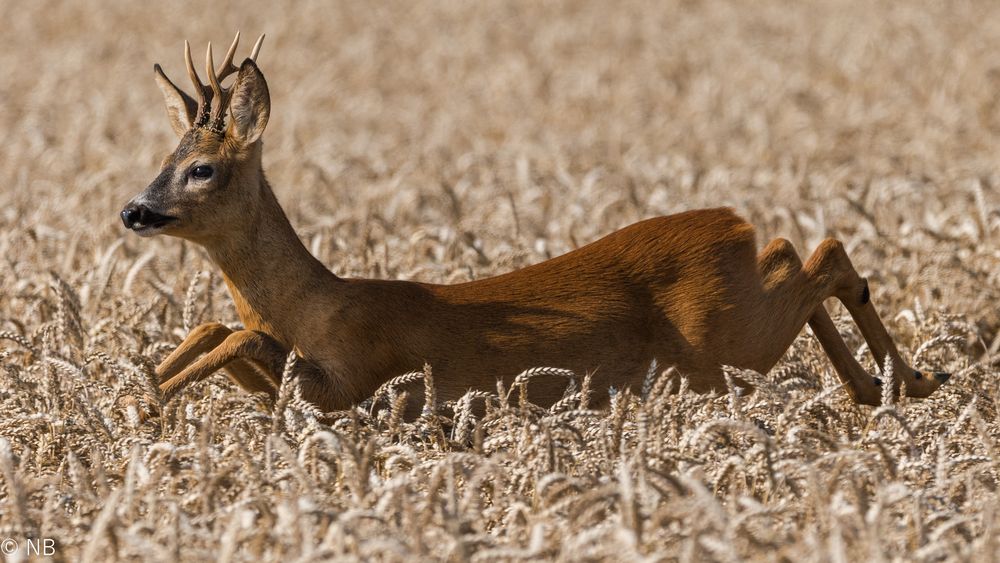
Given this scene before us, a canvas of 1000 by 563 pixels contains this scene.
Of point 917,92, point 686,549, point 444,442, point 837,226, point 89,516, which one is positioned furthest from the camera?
point 917,92

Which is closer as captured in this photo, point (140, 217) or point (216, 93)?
point (140, 217)

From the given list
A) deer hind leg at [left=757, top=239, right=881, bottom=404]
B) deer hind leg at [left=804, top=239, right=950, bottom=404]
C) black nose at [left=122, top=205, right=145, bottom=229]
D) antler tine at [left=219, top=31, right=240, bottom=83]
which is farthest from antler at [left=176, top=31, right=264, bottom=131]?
deer hind leg at [left=804, top=239, right=950, bottom=404]

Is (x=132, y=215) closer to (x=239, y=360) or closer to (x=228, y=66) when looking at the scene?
(x=239, y=360)

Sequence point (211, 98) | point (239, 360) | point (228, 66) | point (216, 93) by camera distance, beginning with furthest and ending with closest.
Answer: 1. point (228, 66)
2. point (211, 98)
3. point (216, 93)
4. point (239, 360)

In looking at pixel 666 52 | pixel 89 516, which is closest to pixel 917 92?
pixel 666 52

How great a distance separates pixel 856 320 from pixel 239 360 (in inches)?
97.5

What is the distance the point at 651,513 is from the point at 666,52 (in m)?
13.4

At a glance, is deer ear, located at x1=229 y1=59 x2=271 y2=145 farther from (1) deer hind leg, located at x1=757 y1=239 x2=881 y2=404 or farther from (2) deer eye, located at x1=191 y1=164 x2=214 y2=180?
(1) deer hind leg, located at x1=757 y1=239 x2=881 y2=404

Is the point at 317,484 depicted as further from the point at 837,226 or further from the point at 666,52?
the point at 666,52

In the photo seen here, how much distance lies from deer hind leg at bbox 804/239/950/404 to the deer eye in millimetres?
2331

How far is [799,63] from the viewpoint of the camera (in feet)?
52.9

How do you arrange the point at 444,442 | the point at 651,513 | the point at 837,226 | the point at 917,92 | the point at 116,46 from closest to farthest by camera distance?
1. the point at 651,513
2. the point at 444,442
3. the point at 837,226
4. the point at 917,92
5. the point at 116,46

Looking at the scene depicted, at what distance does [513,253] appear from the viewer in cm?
742

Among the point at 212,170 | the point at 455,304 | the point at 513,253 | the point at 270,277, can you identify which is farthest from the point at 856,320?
the point at 212,170
